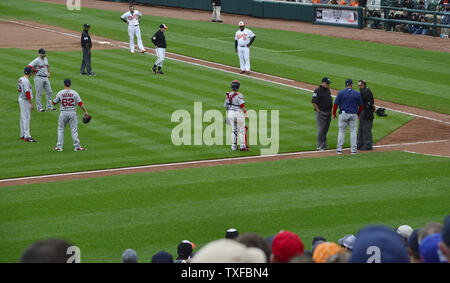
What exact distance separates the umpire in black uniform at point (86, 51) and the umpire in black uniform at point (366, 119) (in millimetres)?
13546

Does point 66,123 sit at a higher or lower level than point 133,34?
lower

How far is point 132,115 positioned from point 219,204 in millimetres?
9350

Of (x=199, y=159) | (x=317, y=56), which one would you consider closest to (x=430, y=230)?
(x=199, y=159)

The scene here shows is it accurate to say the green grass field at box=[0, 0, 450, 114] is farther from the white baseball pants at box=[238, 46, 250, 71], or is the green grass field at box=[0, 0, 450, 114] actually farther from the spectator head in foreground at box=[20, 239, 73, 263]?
the spectator head in foreground at box=[20, 239, 73, 263]

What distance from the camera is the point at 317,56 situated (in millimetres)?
34469

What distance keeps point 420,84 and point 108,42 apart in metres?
17.3

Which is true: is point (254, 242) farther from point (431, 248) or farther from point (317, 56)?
point (317, 56)

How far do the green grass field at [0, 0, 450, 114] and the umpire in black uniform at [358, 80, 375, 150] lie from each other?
6137mm

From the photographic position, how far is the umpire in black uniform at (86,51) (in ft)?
94.3

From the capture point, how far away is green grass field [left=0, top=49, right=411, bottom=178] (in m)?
19.1

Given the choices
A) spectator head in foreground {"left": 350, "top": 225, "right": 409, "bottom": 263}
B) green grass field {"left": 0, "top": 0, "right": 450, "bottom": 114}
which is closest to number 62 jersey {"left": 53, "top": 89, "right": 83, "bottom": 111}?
green grass field {"left": 0, "top": 0, "right": 450, "bottom": 114}

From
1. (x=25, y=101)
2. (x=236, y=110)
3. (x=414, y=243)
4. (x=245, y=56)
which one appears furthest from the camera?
(x=245, y=56)

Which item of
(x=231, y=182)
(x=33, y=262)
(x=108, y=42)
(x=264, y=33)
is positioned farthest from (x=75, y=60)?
(x=33, y=262)

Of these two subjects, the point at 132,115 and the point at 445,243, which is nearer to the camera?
the point at 445,243
